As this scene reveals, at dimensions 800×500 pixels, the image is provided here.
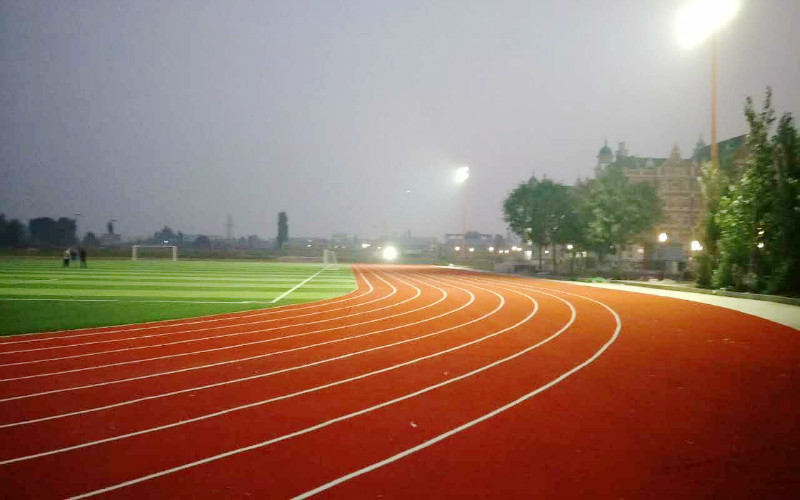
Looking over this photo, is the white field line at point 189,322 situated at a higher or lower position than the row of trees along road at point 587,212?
lower

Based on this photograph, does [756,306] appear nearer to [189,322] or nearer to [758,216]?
[758,216]

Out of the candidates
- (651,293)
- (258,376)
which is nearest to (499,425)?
(258,376)

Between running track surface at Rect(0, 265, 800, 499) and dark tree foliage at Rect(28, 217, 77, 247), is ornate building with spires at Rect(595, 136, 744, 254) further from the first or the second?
dark tree foliage at Rect(28, 217, 77, 247)

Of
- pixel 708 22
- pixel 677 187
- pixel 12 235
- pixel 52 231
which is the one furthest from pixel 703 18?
pixel 52 231

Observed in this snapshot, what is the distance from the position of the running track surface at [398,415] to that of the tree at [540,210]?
35.5 meters

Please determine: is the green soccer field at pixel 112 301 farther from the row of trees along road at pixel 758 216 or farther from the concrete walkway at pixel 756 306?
the row of trees along road at pixel 758 216

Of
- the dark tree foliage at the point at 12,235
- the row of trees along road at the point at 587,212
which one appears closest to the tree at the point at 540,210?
the row of trees along road at the point at 587,212

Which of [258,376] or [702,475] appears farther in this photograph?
[258,376]

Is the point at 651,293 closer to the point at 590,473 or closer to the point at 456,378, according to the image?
the point at 456,378

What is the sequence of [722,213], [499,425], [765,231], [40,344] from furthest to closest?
[722,213], [765,231], [40,344], [499,425]

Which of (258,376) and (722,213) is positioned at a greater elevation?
(722,213)

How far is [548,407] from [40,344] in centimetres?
980

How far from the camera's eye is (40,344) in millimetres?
10148

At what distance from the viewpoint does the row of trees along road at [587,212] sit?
32.2 m
